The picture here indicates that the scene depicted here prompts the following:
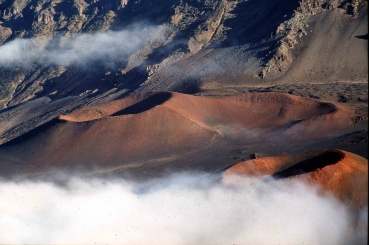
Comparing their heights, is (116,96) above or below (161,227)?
below

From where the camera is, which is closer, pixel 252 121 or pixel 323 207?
pixel 323 207

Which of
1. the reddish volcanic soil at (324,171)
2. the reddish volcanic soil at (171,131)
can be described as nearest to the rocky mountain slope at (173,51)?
the reddish volcanic soil at (171,131)

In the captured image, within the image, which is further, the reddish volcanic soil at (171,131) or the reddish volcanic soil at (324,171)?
the reddish volcanic soil at (171,131)

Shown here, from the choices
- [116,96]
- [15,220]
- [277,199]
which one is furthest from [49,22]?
[277,199]

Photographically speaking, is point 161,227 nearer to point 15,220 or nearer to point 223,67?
point 15,220

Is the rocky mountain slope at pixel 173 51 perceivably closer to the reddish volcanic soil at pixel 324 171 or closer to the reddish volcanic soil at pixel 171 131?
the reddish volcanic soil at pixel 171 131
